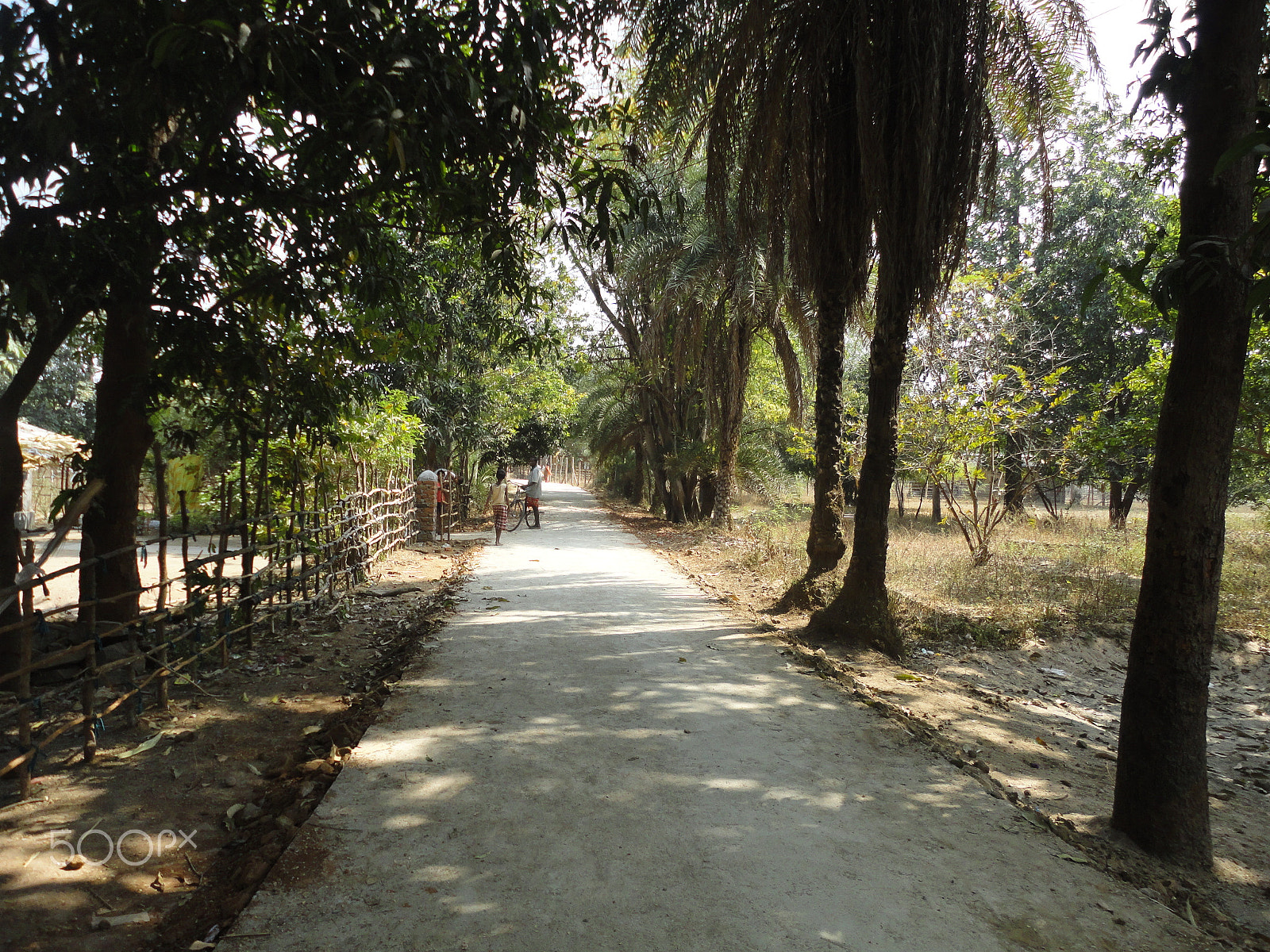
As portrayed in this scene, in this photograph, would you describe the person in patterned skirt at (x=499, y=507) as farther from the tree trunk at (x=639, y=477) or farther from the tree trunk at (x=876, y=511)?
the tree trunk at (x=639, y=477)

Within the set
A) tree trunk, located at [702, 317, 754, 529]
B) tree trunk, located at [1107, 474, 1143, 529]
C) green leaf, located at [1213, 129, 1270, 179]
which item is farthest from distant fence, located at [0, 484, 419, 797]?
tree trunk, located at [1107, 474, 1143, 529]

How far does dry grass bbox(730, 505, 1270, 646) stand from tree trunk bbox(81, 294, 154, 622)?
7580mm

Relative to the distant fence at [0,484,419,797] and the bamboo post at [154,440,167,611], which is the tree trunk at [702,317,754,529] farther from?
the bamboo post at [154,440,167,611]

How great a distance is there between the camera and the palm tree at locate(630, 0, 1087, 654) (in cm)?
627

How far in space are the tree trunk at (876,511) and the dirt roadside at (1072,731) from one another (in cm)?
24

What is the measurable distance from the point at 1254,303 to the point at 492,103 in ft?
13.0

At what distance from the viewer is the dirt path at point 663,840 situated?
110 inches

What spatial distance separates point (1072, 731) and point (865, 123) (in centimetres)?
542

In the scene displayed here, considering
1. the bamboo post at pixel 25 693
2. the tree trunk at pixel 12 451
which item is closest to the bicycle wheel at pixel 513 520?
the tree trunk at pixel 12 451

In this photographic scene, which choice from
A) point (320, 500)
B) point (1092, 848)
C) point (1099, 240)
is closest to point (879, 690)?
point (1092, 848)

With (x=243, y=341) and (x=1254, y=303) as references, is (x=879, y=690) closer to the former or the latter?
(x=1254, y=303)

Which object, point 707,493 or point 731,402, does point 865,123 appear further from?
point 707,493

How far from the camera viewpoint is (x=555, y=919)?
2.81 meters

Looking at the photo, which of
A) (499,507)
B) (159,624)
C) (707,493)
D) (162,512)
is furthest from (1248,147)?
(707,493)
